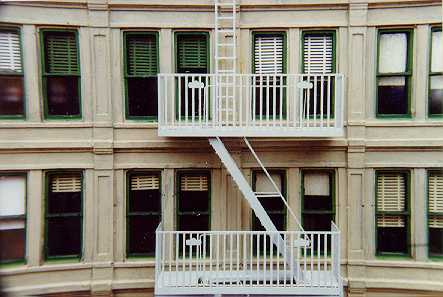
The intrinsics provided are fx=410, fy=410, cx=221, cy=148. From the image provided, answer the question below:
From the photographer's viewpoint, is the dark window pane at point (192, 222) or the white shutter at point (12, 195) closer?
the white shutter at point (12, 195)

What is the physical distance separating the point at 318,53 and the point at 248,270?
107 inches

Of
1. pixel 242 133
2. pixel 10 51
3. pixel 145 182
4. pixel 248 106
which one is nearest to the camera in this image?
pixel 242 133

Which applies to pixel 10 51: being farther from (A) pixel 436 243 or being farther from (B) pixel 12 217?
(A) pixel 436 243

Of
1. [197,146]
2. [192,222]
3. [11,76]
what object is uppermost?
[11,76]

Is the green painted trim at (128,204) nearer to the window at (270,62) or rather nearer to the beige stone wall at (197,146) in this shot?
the beige stone wall at (197,146)

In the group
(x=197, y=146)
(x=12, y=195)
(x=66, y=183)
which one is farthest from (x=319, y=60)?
(x=12, y=195)

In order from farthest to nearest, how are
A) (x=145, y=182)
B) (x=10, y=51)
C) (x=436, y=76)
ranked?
(x=145, y=182)
(x=436, y=76)
(x=10, y=51)

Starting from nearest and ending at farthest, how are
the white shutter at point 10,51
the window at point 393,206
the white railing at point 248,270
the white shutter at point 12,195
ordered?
1. the white railing at point 248,270
2. the white shutter at point 10,51
3. the white shutter at point 12,195
4. the window at point 393,206

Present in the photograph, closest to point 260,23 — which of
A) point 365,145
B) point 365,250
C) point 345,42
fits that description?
point 345,42

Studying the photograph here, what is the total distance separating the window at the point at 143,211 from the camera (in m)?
5.11

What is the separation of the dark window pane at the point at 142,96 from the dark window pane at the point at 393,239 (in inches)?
125

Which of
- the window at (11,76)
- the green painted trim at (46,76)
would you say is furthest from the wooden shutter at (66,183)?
the window at (11,76)

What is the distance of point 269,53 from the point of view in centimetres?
500

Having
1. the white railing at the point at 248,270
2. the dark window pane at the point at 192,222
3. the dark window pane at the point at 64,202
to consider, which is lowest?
the white railing at the point at 248,270
